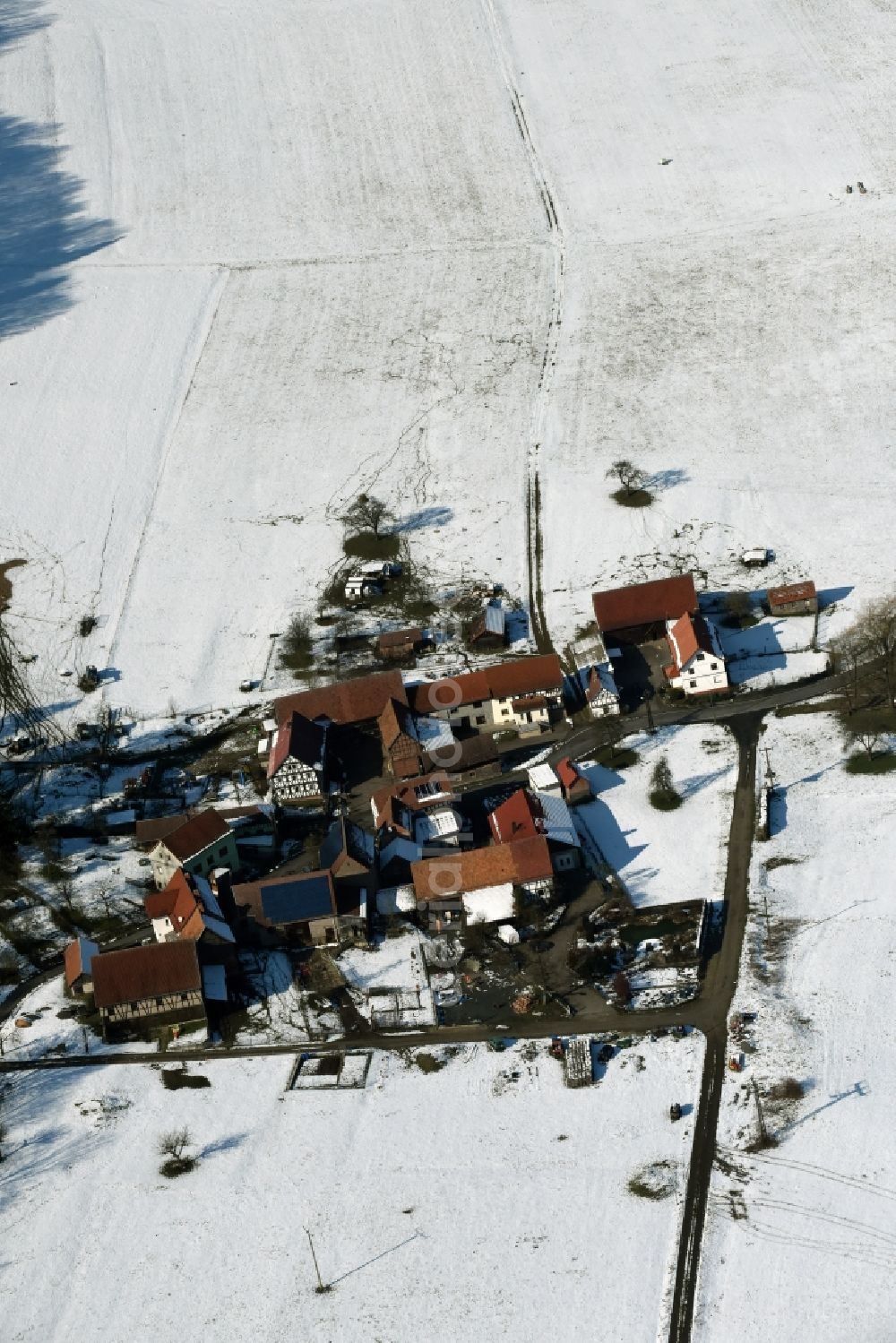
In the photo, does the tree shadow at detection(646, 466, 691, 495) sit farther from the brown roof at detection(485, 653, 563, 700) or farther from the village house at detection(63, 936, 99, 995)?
the village house at detection(63, 936, 99, 995)

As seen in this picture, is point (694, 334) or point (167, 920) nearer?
point (167, 920)

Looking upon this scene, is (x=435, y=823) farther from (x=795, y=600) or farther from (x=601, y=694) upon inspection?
(x=795, y=600)

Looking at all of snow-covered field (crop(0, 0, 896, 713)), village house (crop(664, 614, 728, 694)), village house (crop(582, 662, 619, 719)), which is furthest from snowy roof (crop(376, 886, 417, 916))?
snow-covered field (crop(0, 0, 896, 713))

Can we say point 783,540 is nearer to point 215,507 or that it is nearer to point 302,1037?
point 215,507

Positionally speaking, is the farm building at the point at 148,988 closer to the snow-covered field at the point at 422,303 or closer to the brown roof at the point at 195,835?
the brown roof at the point at 195,835

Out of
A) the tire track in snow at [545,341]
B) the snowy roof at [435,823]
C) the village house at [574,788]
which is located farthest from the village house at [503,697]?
the snowy roof at [435,823]

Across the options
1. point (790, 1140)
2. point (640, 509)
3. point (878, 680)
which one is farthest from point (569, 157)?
point (790, 1140)

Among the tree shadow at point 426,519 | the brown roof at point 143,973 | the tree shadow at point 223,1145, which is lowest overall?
the tree shadow at point 426,519
